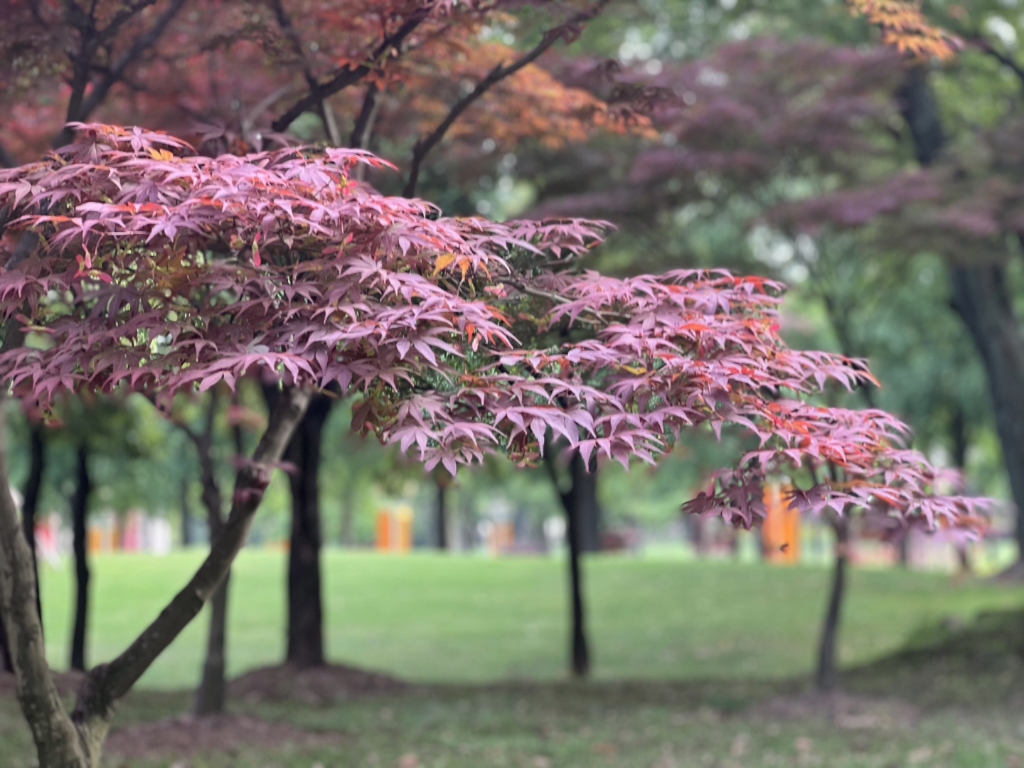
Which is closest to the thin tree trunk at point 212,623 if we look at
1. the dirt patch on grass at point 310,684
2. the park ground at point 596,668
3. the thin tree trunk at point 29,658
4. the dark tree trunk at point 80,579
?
the park ground at point 596,668

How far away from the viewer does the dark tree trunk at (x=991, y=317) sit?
39.1 ft

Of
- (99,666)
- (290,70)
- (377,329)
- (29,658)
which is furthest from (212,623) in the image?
(377,329)

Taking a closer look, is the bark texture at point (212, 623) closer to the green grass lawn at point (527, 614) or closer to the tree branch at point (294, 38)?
the tree branch at point (294, 38)

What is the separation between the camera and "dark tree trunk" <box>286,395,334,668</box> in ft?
36.4

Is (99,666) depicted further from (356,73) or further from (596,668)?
(596,668)

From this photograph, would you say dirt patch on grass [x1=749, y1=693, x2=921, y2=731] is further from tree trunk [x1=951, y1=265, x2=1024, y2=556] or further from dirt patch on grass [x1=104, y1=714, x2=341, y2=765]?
dirt patch on grass [x1=104, y1=714, x2=341, y2=765]

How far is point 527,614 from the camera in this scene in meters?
18.2

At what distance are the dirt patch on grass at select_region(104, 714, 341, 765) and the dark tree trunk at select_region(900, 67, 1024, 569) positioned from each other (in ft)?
25.9

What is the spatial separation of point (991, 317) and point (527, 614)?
8.85 meters

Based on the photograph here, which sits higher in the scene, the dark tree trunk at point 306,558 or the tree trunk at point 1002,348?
the tree trunk at point 1002,348

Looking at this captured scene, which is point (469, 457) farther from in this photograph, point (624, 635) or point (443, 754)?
point (624, 635)

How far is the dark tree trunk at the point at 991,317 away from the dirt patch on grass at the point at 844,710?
3603 millimetres

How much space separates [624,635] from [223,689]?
29.2ft

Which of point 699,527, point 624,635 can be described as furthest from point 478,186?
point 699,527
